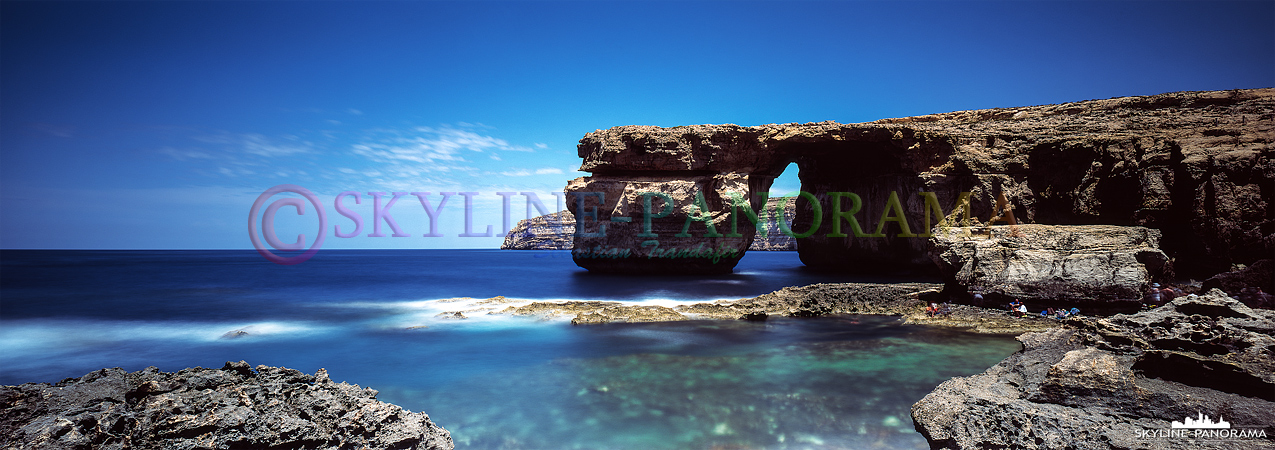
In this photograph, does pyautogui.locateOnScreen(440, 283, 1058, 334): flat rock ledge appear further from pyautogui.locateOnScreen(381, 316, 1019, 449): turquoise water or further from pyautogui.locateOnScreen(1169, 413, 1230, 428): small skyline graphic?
pyautogui.locateOnScreen(1169, 413, 1230, 428): small skyline graphic

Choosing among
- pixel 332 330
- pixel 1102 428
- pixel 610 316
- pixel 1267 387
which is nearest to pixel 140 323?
pixel 332 330

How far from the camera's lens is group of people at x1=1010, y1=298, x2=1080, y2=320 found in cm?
1086

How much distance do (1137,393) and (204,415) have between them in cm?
689

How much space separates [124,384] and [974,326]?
41.2ft

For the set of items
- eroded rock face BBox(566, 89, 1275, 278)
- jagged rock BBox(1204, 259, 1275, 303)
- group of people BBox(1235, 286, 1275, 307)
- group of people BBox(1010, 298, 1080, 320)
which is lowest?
group of people BBox(1010, 298, 1080, 320)

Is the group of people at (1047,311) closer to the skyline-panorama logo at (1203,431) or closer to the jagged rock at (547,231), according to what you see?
the skyline-panorama logo at (1203,431)

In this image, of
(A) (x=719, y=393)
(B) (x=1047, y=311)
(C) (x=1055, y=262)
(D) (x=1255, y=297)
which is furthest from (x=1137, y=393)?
(C) (x=1055, y=262)

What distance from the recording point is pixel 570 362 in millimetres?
8773

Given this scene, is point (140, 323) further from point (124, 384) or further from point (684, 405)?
point (684, 405)

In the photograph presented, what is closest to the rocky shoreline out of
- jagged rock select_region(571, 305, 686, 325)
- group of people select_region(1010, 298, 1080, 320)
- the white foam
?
group of people select_region(1010, 298, 1080, 320)

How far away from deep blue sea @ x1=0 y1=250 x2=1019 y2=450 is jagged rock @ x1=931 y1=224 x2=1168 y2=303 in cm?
276

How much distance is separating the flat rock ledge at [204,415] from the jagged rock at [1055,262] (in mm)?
12555

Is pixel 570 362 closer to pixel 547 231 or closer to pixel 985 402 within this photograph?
pixel 985 402

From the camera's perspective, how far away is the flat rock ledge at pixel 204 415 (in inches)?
122
